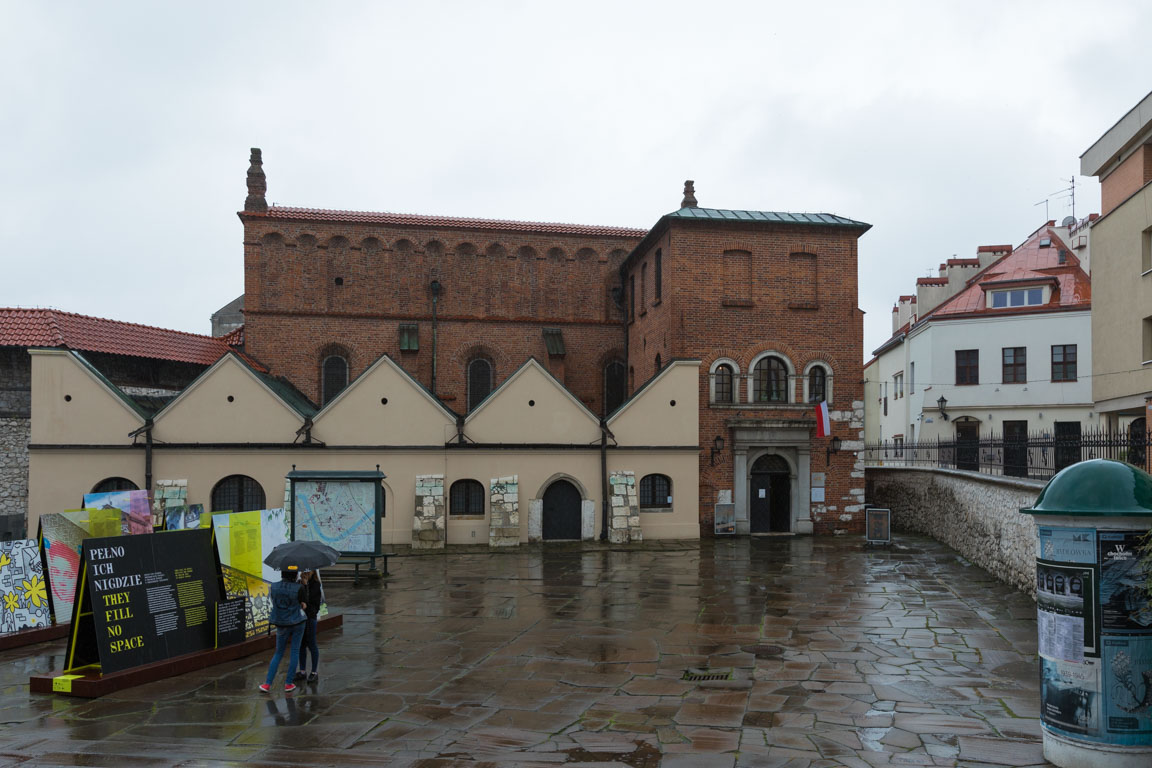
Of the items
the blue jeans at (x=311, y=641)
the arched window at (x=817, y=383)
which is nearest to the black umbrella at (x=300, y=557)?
the blue jeans at (x=311, y=641)

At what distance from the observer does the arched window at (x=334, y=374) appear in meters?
32.2

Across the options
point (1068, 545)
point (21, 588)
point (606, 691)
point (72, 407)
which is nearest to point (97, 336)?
point (72, 407)

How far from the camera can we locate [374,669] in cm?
1128

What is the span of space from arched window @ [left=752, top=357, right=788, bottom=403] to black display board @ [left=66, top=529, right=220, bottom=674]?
19.1m

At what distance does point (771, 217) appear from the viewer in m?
27.9

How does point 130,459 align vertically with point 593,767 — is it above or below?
above

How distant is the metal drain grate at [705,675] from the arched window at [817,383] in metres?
17.7

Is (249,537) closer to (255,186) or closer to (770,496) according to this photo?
(770,496)

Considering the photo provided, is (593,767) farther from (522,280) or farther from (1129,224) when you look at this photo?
(522,280)

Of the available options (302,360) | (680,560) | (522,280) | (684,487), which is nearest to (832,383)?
(684,487)

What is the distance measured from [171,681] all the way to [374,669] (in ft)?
8.11

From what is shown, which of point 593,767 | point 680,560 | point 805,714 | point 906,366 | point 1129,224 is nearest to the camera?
point 593,767

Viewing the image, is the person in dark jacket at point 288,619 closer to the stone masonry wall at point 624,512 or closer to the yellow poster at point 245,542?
the yellow poster at point 245,542

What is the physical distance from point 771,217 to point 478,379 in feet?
41.3
